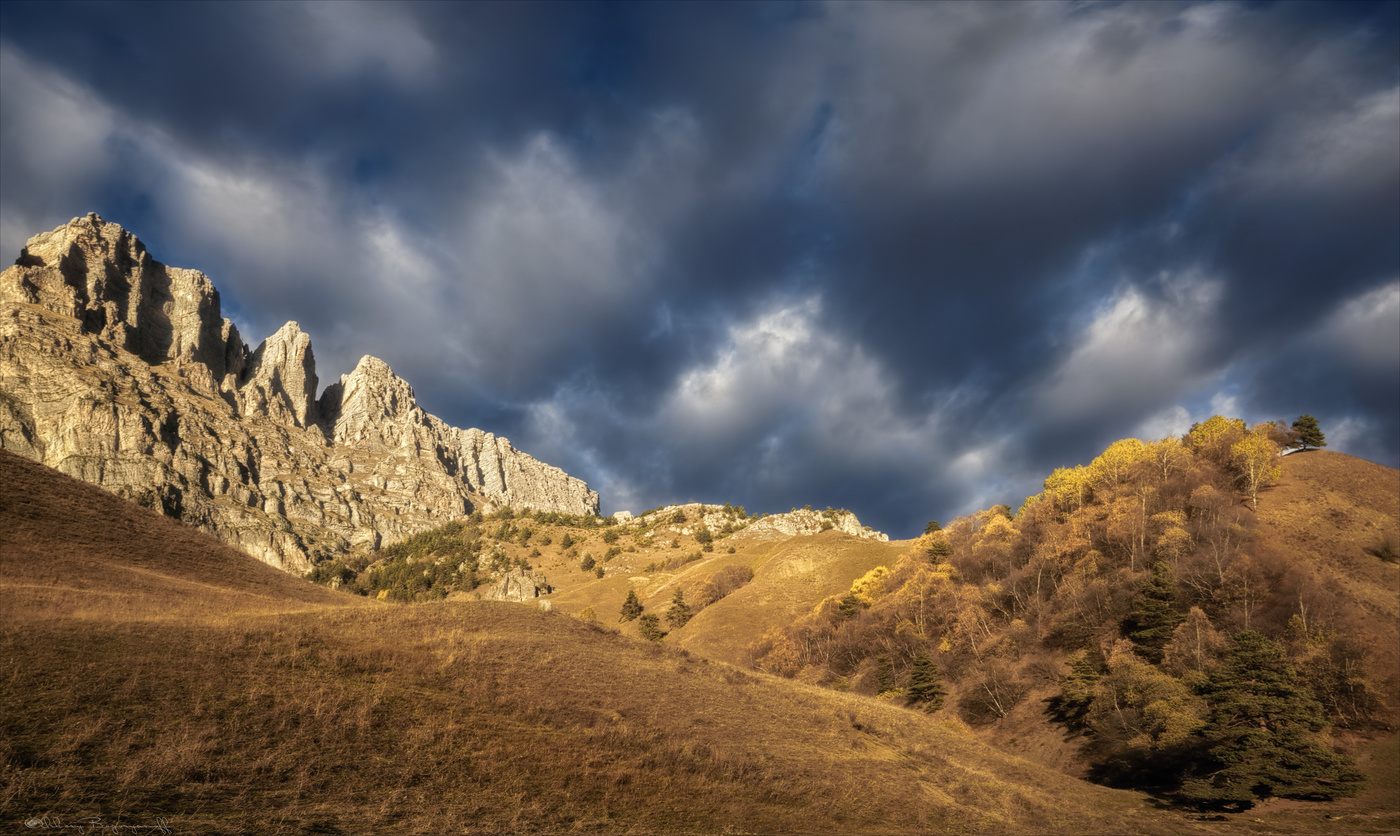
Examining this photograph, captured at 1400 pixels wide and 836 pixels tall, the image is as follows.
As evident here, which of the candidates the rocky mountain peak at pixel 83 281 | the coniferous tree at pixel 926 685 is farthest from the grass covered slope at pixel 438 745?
the rocky mountain peak at pixel 83 281

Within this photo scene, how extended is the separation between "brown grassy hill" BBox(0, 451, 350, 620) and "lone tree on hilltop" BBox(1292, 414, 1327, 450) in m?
111

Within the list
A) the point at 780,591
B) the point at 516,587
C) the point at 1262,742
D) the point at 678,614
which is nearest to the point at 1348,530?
the point at 1262,742

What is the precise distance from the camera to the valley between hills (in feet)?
45.5

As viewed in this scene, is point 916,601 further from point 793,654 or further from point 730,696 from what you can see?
point 730,696

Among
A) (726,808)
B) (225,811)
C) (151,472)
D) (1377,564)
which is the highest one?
(151,472)

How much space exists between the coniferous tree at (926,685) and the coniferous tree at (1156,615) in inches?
740

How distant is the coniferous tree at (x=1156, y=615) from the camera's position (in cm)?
4859

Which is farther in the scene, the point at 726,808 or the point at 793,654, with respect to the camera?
the point at 793,654

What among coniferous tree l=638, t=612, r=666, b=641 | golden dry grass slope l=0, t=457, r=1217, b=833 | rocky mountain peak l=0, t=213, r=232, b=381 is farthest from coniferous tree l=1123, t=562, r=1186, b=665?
rocky mountain peak l=0, t=213, r=232, b=381

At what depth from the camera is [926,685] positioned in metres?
61.1

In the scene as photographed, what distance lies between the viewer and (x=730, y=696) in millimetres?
32625

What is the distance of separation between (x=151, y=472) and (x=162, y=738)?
20896 cm

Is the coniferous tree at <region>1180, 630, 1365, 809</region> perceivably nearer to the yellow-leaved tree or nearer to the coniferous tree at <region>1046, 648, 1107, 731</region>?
the coniferous tree at <region>1046, 648, 1107, 731</region>

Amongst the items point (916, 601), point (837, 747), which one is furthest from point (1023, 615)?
point (837, 747)
